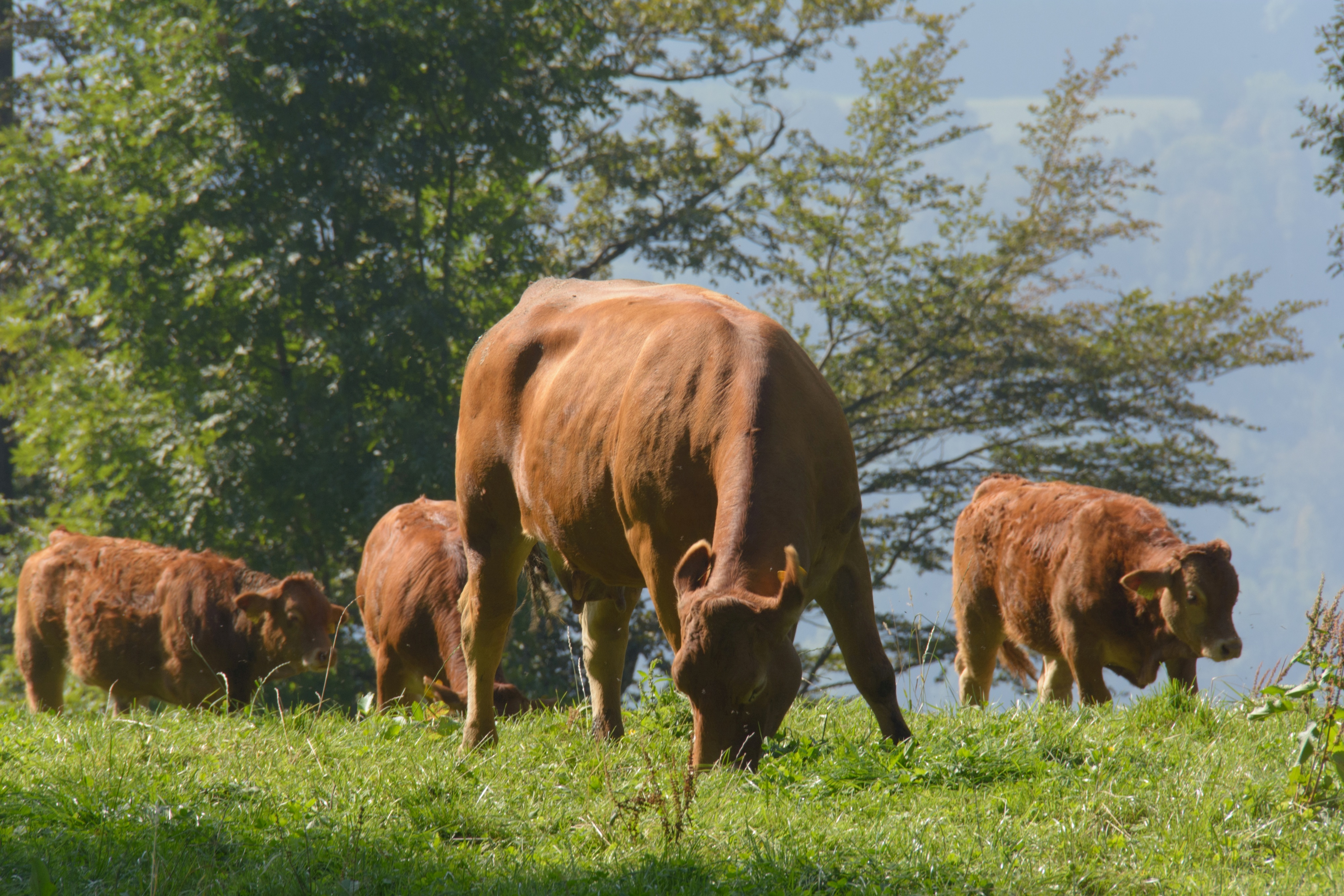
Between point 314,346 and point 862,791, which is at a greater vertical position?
point 314,346

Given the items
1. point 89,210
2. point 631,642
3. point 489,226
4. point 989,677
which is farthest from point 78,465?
point 989,677

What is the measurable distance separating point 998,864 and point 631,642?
14.9 meters

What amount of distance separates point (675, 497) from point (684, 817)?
127 centimetres

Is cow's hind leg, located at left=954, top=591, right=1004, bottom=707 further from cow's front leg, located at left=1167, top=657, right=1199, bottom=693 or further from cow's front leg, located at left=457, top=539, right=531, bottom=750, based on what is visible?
cow's front leg, located at left=457, top=539, right=531, bottom=750

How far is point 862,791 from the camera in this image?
4.23 meters

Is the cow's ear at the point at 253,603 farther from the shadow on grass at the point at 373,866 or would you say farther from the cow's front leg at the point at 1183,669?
the cow's front leg at the point at 1183,669

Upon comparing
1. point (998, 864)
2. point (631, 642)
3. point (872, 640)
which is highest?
point (872, 640)

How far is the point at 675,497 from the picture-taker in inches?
181

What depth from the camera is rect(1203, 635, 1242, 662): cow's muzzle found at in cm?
679

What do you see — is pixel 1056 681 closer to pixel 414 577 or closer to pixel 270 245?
pixel 414 577

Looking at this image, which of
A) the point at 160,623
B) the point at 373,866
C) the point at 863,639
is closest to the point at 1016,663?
the point at 863,639

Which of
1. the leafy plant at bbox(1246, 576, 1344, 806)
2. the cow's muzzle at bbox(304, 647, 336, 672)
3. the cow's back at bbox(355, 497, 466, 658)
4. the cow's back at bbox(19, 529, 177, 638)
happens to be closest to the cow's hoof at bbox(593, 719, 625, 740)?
the cow's back at bbox(355, 497, 466, 658)

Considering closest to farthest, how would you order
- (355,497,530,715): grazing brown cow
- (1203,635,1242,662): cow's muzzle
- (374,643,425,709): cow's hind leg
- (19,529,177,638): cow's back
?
(1203,635,1242,662): cow's muzzle, (355,497,530,715): grazing brown cow, (374,643,425,709): cow's hind leg, (19,529,177,638): cow's back

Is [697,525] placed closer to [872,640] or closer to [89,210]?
[872,640]
